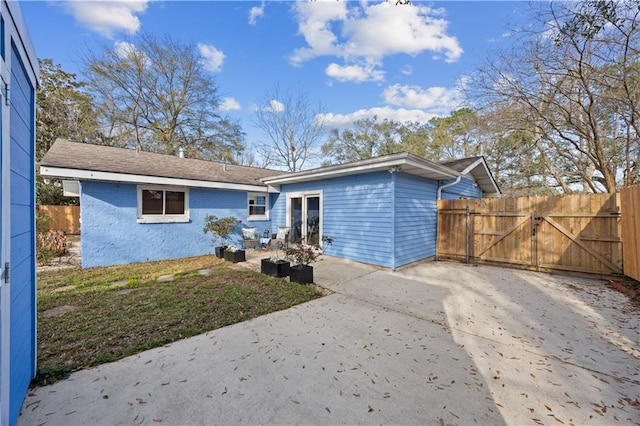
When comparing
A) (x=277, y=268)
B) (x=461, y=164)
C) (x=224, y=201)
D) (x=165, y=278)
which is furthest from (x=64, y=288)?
(x=461, y=164)

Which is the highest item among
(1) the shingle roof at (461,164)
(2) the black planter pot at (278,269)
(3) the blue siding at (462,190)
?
(1) the shingle roof at (461,164)

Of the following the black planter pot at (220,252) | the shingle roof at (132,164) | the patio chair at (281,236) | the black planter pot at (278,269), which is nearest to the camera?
the black planter pot at (278,269)

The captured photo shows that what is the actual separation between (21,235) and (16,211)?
10.4 inches

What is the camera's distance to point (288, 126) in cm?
1928

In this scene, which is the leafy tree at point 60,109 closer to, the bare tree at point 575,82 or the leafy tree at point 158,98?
the leafy tree at point 158,98

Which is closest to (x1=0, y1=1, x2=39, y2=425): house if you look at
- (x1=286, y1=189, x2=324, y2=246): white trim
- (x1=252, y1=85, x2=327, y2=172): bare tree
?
(x1=286, y1=189, x2=324, y2=246): white trim

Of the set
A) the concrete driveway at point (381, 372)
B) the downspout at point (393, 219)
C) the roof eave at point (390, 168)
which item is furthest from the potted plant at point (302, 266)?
the roof eave at point (390, 168)

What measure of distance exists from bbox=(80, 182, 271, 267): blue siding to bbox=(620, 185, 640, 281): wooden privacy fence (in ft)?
34.0

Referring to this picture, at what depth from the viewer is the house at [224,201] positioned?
6.59 meters

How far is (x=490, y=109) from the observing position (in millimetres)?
9430

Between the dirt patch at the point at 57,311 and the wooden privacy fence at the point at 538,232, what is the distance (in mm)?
8854

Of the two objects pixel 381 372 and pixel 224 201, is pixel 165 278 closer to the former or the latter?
pixel 224 201

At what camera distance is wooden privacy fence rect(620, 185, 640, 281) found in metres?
4.74

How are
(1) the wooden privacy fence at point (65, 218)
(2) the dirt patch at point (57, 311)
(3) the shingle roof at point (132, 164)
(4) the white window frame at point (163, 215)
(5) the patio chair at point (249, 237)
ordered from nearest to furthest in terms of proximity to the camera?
(2) the dirt patch at point (57, 311)
(3) the shingle roof at point (132, 164)
(4) the white window frame at point (163, 215)
(5) the patio chair at point (249, 237)
(1) the wooden privacy fence at point (65, 218)
